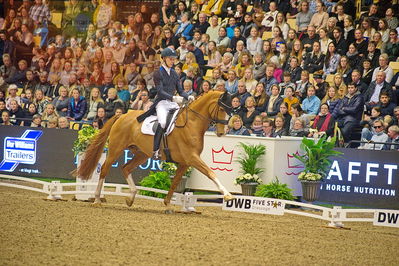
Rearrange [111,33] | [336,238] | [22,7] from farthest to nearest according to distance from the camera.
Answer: [22,7] < [111,33] < [336,238]

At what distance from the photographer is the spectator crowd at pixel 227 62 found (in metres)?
17.9

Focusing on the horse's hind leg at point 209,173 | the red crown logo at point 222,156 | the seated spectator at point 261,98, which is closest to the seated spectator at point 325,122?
the seated spectator at point 261,98

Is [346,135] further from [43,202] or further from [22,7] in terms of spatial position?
[22,7]

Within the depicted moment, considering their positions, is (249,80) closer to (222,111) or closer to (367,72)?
(367,72)

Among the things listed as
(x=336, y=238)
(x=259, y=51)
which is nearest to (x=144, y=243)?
(x=336, y=238)

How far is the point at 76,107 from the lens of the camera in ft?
72.3

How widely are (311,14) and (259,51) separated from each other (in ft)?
5.46

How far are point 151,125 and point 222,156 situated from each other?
2922 millimetres

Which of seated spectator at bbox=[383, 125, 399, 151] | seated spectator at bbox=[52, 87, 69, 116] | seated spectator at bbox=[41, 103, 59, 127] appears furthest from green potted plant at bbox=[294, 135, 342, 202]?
seated spectator at bbox=[52, 87, 69, 116]

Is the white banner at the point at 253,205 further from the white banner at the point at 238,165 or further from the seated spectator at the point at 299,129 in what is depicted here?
the seated spectator at the point at 299,129

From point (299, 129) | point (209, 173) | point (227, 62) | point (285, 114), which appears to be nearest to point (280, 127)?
point (299, 129)

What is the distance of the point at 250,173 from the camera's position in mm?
16125

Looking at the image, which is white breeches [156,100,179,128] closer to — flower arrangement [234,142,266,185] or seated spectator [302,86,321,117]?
flower arrangement [234,142,266,185]

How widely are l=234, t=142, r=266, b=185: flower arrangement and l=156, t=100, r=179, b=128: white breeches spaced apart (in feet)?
8.15
